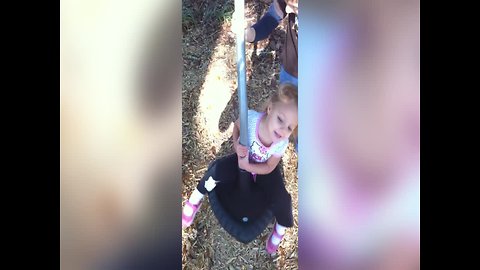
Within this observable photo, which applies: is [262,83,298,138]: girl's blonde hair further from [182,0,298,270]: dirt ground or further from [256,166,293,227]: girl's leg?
[256,166,293,227]: girl's leg

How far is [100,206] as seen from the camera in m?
3.52

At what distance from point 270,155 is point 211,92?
1.86 ft

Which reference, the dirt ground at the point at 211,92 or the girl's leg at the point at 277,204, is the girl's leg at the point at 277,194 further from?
the dirt ground at the point at 211,92

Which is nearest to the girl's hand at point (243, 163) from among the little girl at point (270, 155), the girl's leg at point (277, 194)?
the little girl at point (270, 155)

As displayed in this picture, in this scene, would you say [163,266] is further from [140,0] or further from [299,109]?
[140,0]

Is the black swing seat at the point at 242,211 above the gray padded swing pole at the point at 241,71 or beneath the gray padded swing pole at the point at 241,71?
beneath

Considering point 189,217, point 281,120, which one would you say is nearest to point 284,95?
A: point 281,120

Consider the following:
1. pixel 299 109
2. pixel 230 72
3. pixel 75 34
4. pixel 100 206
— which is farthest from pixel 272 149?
pixel 75 34

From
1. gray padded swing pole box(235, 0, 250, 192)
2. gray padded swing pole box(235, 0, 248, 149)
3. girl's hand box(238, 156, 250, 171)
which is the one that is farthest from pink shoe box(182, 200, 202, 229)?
gray padded swing pole box(235, 0, 248, 149)

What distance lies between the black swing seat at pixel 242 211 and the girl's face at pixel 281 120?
0.38 meters

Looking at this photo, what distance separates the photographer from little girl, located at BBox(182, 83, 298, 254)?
359cm

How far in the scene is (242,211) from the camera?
360 centimetres

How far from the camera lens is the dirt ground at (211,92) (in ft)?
11.6

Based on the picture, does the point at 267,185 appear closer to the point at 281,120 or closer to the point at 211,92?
the point at 281,120
